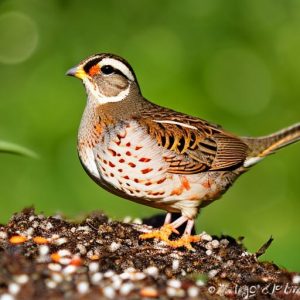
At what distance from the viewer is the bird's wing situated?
653cm

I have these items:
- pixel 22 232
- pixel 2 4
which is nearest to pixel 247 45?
pixel 2 4

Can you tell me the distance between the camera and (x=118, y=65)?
6812 millimetres

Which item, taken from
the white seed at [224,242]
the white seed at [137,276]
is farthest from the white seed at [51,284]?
the white seed at [224,242]

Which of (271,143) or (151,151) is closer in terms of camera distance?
(151,151)

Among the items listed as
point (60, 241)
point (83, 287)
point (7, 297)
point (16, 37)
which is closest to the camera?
point (7, 297)

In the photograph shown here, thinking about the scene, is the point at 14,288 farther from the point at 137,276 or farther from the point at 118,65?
the point at 118,65

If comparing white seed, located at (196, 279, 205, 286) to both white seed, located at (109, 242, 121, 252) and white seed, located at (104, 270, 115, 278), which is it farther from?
white seed, located at (109, 242, 121, 252)

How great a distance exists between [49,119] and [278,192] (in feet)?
9.68

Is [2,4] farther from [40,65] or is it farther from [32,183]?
[32,183]

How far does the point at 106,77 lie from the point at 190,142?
861mm

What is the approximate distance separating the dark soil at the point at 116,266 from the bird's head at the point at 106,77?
3.28 ft

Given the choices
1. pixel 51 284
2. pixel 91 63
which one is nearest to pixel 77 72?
pixel 91 63

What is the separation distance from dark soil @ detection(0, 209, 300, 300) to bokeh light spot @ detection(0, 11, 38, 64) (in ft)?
18.2

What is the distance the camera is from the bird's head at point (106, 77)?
6.76 m
